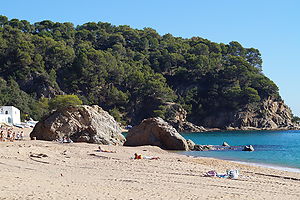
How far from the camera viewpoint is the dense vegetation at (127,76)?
86.2m

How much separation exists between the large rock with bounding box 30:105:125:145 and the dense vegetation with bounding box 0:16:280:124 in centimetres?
4537

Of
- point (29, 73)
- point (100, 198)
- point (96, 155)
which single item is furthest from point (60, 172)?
point (29, 73)

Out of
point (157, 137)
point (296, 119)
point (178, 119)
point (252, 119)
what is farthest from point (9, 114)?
point (296, 119)

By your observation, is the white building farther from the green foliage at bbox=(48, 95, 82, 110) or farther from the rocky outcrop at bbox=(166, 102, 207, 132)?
the rocky outcrop at bbox=(166, 102, 207, 132)

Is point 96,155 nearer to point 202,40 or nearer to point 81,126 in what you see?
point 81,126

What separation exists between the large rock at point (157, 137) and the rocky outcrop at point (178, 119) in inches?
2111

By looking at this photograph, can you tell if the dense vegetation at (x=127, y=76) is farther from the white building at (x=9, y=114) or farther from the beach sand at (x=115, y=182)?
the beach sand at (x=115, y=182)

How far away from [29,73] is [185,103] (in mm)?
36436

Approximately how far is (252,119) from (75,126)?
7076 cm

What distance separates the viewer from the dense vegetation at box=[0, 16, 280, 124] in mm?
86188

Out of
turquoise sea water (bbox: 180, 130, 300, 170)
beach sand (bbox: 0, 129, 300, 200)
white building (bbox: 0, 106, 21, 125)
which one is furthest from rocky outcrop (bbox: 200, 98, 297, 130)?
beach sand (bbox: 0, 129, 300, 200)

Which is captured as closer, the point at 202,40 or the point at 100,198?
the point at 100,198

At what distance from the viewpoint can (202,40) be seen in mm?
122062

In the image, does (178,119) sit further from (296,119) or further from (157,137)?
(157,137)
